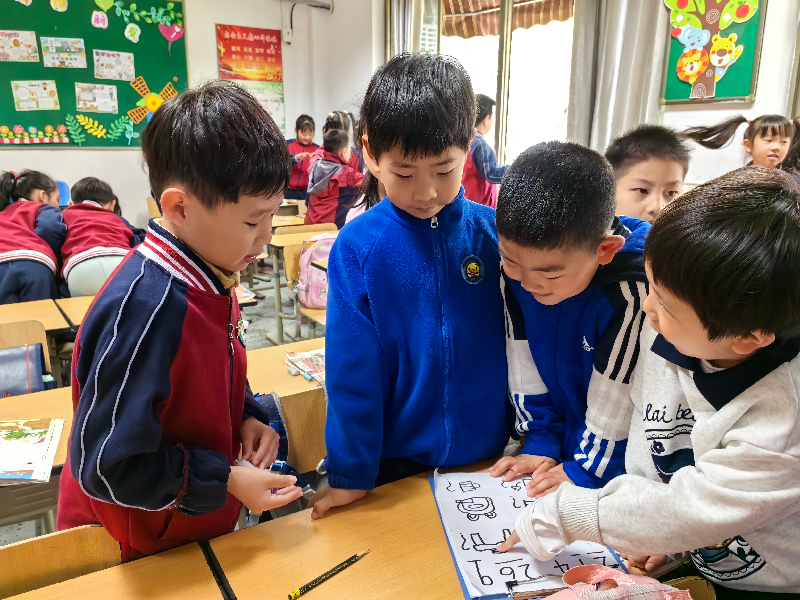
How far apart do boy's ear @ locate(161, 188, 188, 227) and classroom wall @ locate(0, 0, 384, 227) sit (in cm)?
505

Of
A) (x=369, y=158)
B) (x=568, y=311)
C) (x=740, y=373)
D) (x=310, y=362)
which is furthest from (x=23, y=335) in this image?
(x=740, y=373)

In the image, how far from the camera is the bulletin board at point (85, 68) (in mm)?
5039

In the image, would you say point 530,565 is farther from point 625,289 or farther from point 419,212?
point 419,212

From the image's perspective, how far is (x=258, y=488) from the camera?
33.2 inches

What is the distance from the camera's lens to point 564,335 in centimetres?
93

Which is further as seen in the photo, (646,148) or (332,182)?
(332,182)

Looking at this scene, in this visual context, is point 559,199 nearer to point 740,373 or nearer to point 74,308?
point 740,373

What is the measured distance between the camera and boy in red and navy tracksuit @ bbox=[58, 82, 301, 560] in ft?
2.31

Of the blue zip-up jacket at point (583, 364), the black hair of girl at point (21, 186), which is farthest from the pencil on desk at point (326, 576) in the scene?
the black hair of girl at point (21, 186)

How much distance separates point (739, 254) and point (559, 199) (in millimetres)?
268

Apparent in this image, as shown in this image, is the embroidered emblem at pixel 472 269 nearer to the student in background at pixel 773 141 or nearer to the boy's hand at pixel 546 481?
the boy's hand at pixel 546 481

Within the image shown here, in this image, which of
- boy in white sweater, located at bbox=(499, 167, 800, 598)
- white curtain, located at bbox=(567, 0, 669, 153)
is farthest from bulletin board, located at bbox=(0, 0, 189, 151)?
boy in white sweater, located at bbox=(499, 167, 800, 598)

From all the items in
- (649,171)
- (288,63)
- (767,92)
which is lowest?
(649,171)

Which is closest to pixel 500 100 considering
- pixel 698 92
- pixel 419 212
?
pixel 698 92
